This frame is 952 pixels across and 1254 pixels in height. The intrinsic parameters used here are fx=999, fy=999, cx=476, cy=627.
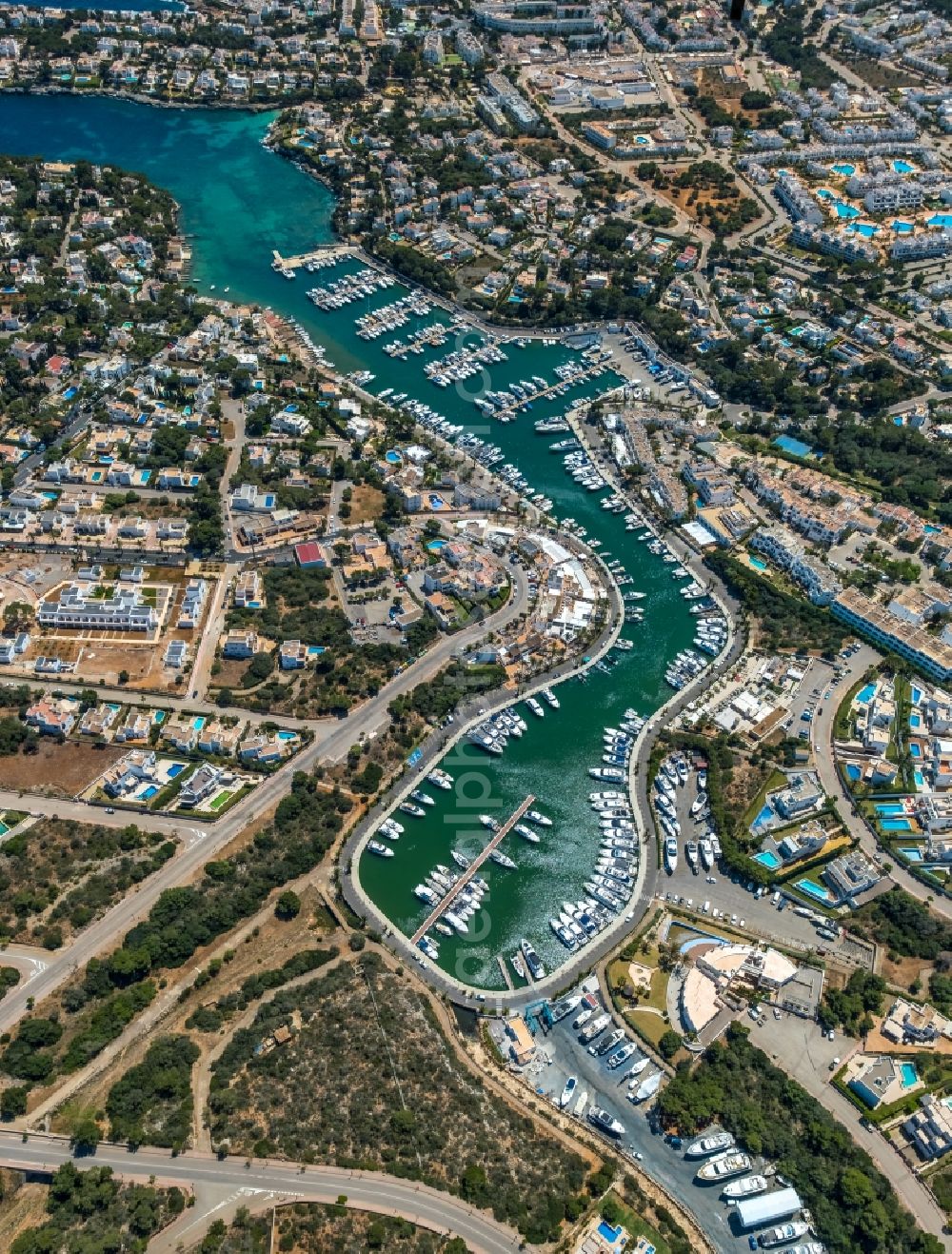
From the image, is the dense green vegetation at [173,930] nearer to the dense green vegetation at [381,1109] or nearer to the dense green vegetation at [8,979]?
the dense green vegetation at [8,979]

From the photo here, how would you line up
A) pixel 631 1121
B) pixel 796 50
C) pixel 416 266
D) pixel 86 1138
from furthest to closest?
pixel 796 50, pixel 416 266, pixel 631 1121, pixel 86 1138

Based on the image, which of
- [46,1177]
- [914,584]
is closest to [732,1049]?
[46,1177]

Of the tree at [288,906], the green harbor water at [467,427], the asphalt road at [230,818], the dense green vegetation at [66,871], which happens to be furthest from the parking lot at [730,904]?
the dense green vegetation at [66,871]

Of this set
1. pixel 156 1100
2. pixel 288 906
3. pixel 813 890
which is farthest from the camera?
pixel 813 890

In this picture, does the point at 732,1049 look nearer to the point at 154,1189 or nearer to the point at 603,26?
the point at 154,1189

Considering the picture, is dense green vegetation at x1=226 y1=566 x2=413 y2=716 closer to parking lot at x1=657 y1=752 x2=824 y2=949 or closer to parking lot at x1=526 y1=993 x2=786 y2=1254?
parking lot at x1=657 y1=752 x2=824 y2=949

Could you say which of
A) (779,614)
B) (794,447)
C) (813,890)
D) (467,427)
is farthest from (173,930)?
(794,447)

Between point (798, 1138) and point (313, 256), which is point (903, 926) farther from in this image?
point (313, 256)
